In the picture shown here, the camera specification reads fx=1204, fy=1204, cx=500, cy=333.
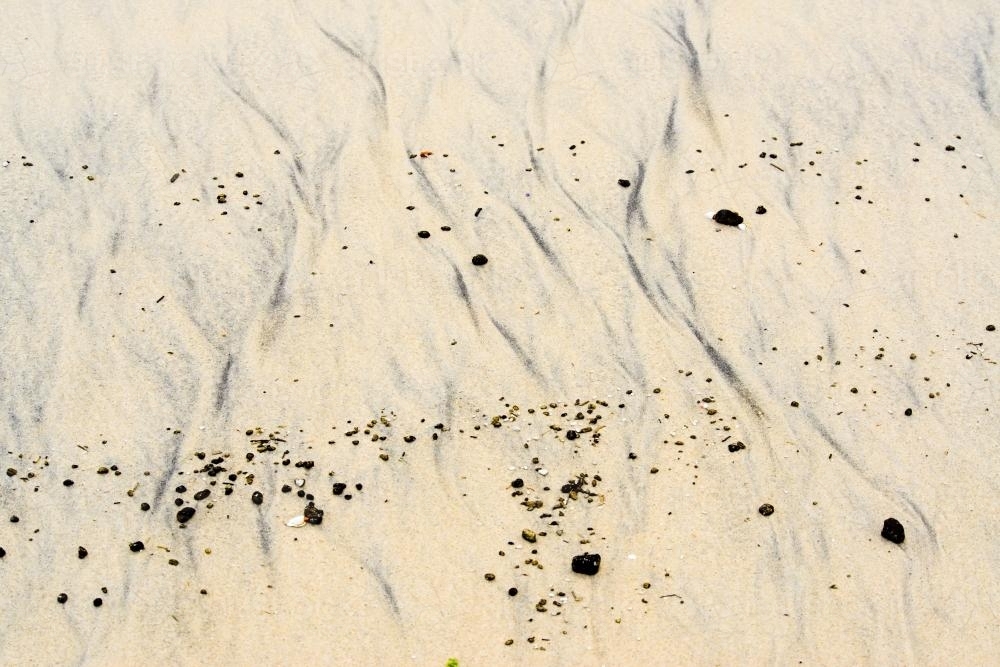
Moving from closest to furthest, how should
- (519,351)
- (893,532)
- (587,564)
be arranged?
(587,564) → (893,532) → (519,351)

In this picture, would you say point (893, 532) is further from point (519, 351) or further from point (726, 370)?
point (519, 351)

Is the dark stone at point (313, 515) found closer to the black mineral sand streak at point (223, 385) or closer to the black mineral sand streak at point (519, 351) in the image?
the black mineral sand streak at point (223, 385)

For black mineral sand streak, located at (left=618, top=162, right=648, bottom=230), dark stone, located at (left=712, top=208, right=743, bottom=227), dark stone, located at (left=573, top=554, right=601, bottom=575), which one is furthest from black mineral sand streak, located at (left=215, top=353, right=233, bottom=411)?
dark stone, located at (left=712, top=208, right=743, bottom=227)

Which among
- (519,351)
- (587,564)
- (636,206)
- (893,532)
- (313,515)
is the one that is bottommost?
(313,515)

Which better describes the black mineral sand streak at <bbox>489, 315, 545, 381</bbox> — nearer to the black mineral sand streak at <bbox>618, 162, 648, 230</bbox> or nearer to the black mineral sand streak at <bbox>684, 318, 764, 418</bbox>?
the black mineral sand streak at <bbox>684, 318, 764, 418</bbox>

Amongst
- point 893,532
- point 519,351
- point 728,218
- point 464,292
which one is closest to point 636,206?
point 728,218

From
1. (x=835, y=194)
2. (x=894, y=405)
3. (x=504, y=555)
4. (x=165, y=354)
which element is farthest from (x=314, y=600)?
(x=835, y=194)
